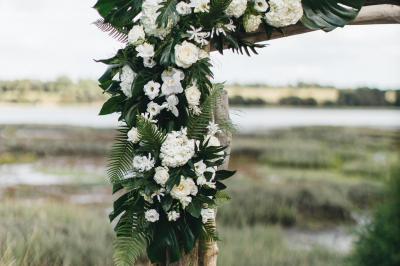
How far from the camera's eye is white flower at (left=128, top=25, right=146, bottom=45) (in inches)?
67.3

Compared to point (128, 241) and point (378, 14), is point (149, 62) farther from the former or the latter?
point (378, 14)

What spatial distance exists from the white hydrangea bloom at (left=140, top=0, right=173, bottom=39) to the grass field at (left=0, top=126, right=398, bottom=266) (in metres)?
1.40

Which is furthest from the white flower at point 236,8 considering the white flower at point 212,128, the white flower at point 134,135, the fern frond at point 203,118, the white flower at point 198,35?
the white flower at point 134,135

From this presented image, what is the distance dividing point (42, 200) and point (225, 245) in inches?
70.4

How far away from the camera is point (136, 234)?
1.75 metres

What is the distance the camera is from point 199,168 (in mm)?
1712

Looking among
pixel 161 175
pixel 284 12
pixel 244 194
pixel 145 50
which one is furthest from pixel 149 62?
pixel 244 194

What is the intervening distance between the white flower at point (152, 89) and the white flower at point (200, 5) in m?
0.26

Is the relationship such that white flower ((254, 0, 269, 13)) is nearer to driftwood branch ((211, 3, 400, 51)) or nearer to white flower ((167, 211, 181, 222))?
driftwood branch ((211, 3, 400, 51))

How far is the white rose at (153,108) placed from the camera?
171 cm

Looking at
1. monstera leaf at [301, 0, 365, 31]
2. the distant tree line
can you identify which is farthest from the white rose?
the distant tree line

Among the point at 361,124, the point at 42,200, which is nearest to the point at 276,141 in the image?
the point at 361,124

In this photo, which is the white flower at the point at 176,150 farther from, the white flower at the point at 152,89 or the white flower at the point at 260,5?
the white flower at the point at 260,5

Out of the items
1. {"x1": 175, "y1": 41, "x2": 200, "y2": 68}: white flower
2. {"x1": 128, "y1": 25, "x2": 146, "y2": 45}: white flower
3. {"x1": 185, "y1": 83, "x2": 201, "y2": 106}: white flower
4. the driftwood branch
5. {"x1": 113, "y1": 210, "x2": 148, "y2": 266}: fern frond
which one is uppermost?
the driftwood branch
